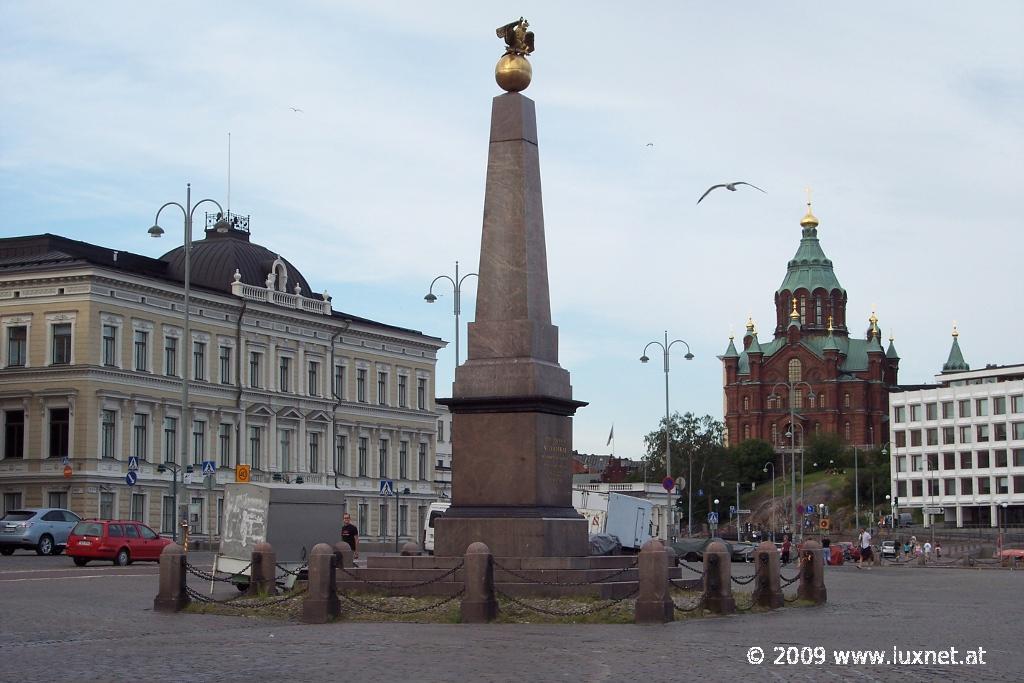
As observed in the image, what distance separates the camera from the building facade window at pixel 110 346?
6856 cm

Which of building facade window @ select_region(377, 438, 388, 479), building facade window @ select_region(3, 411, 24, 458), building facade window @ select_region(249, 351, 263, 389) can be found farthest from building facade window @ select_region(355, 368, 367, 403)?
building facade window @ select_region(3, 411, 24, 458)

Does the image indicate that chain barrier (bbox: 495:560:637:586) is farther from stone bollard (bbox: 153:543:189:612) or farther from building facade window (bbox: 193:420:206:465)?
building facade window (bbox: 193:420:206:465)

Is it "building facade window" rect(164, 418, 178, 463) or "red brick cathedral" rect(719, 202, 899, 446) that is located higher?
"red brick cathedral" rect(719, 202, 899, 446)

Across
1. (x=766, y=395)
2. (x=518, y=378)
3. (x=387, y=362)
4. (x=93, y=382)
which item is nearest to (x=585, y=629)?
(x=518, y=378)

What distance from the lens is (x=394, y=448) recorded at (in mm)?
87875

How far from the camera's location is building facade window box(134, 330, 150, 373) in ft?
232

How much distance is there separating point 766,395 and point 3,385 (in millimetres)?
109537

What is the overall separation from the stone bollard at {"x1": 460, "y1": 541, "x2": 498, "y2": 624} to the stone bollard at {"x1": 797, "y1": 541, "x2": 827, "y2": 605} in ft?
27.9

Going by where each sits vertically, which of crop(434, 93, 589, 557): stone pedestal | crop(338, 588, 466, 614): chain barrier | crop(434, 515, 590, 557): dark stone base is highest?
crop(434, 93, 589, 557): stone pedestal

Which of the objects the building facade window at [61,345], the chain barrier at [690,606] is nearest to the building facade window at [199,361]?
the building facade window at [61,345]

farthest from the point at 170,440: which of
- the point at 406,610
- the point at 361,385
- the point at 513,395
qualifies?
the point at 406,610

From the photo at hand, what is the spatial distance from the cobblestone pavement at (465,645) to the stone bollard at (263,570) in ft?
6.04

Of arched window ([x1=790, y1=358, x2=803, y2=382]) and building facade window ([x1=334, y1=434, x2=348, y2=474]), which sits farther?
arched window ([x1=790, y1=358, x2=803, y2=382])

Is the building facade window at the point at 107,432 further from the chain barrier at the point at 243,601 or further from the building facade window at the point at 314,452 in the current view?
the chain barrier at the point at 243,601
